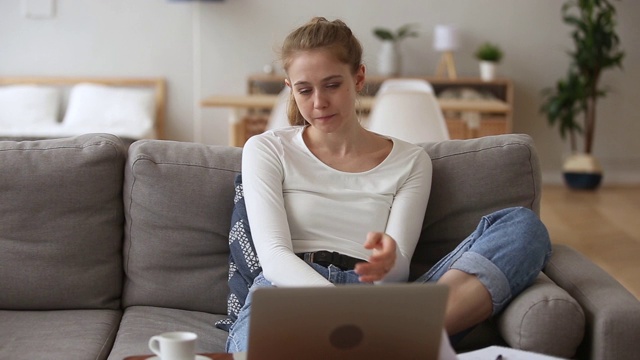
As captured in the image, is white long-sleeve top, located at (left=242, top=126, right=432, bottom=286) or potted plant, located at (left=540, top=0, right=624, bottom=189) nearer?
white long-sleeve top, located at (left=242, top=126, right=432, bottom=286)

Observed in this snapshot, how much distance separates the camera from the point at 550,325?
79.2 inches

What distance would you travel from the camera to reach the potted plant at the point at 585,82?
275 inches

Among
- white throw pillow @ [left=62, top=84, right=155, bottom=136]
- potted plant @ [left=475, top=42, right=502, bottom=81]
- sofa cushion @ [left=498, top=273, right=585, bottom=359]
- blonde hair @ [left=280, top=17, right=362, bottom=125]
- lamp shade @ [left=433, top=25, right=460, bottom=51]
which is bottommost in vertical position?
white throw pillow @ [left=62, top=84, right=155, bottom=136]

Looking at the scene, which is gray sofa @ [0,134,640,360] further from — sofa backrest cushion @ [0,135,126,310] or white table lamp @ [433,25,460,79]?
white table lamp @ [433,25,460,79]

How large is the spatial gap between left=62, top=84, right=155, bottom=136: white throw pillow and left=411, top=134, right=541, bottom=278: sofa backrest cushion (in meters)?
4.98

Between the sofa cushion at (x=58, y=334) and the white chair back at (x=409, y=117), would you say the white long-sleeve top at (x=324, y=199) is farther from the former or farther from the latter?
the white chair back at (x=409, y=117)

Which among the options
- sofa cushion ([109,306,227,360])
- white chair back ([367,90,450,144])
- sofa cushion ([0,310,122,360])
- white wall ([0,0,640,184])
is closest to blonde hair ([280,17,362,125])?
sofa cushion ([109,306,227,360])

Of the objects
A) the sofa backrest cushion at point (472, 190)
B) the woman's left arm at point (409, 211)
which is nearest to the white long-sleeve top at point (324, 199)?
the woman's left arm at point (409, 211)

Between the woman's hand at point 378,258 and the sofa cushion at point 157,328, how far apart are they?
0.49m

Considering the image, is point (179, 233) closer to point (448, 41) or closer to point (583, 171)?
point (448, 41)

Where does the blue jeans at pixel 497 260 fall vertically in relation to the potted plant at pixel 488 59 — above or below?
below

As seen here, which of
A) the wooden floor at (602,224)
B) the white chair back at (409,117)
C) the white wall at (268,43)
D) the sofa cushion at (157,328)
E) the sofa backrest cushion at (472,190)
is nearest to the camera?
the sofa cushion at (157,328)

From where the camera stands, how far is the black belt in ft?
7.41

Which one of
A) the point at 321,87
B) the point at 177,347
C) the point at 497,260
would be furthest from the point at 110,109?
the point at 177,347
